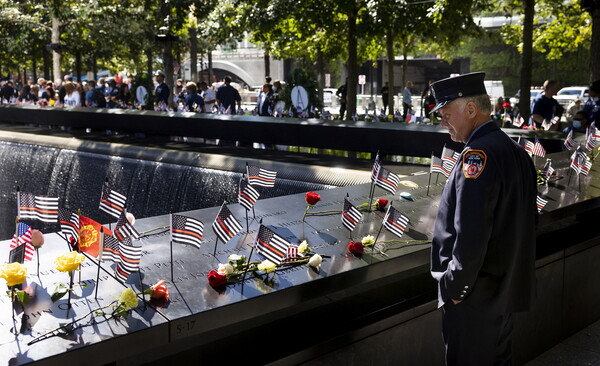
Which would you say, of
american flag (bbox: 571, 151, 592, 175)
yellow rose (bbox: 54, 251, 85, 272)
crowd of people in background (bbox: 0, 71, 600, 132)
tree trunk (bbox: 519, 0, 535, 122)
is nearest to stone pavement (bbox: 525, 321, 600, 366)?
american flag (bbox: 571, 151, 592, 175)

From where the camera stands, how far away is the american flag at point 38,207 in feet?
12.4

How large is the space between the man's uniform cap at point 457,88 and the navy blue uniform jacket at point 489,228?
0.18 m

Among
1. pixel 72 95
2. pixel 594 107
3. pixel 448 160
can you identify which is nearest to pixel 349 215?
pixel 448 160

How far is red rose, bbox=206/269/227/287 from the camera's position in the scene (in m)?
3.18

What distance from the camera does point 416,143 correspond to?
9336mm

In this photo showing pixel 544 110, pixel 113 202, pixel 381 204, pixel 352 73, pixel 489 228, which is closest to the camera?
pixel 489 228

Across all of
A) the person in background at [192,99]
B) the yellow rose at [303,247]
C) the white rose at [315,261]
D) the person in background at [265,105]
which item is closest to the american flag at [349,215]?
the yellow rose at [303,247]

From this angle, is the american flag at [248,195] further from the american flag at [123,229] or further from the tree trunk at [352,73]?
the tree trunk at [352,73]

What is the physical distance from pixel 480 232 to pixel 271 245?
3.27 ft

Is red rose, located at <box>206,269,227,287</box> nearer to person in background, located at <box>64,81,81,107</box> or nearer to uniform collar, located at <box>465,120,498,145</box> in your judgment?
uniform collar, located at <box>465,120,498,145</box>

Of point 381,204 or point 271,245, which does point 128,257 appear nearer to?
point 271,245

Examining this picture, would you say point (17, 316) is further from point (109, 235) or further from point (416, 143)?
point (416, 143)

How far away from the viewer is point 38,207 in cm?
378

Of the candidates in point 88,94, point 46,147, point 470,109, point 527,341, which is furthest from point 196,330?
point 88,94
